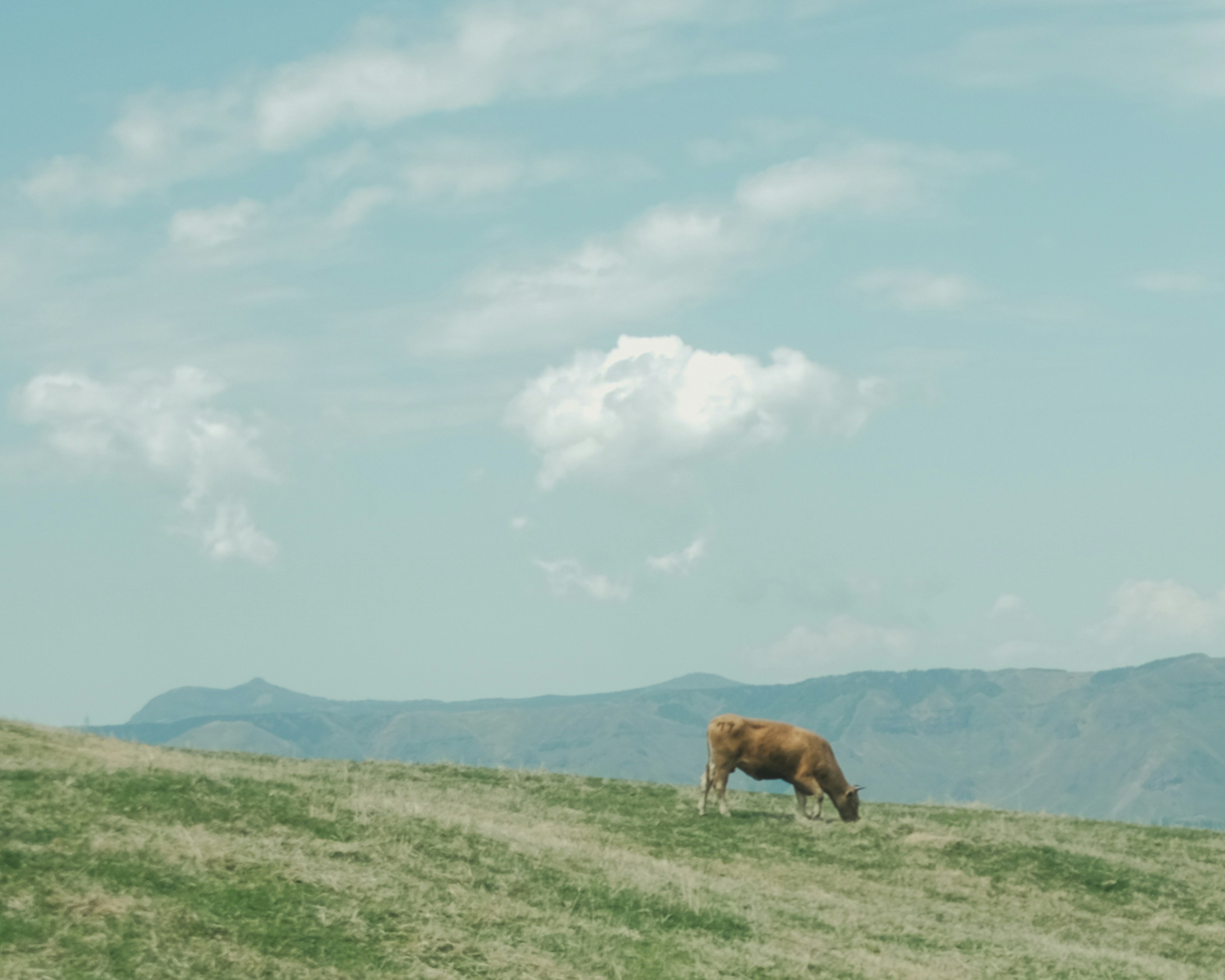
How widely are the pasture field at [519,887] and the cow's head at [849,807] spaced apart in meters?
0.98

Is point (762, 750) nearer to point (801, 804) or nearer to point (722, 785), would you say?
point (722, 785)

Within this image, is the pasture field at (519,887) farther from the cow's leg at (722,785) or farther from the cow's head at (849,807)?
the cow's head at (849,807)

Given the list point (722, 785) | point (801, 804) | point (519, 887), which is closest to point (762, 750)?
point (722, 785)

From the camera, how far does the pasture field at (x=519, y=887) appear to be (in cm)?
1598

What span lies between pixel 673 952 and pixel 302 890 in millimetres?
4892

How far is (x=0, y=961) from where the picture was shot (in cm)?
1424

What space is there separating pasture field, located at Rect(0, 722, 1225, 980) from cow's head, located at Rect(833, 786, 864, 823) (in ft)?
3.23

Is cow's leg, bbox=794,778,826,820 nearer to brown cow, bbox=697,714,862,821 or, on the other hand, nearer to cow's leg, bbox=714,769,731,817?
brown cow, bbox=697,714,862,821

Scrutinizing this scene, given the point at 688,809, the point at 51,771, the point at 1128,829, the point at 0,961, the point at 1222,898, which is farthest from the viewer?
the point at 1128,829

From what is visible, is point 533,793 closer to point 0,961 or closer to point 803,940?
point 803,940

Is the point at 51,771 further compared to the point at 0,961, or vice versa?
the point at 51,771

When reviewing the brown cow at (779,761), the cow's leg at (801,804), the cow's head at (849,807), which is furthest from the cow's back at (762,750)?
the cow's head at (849,807)

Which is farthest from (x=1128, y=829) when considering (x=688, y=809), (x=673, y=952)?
(x=673, y=952)

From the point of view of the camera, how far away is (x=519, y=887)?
1992 centimetres
